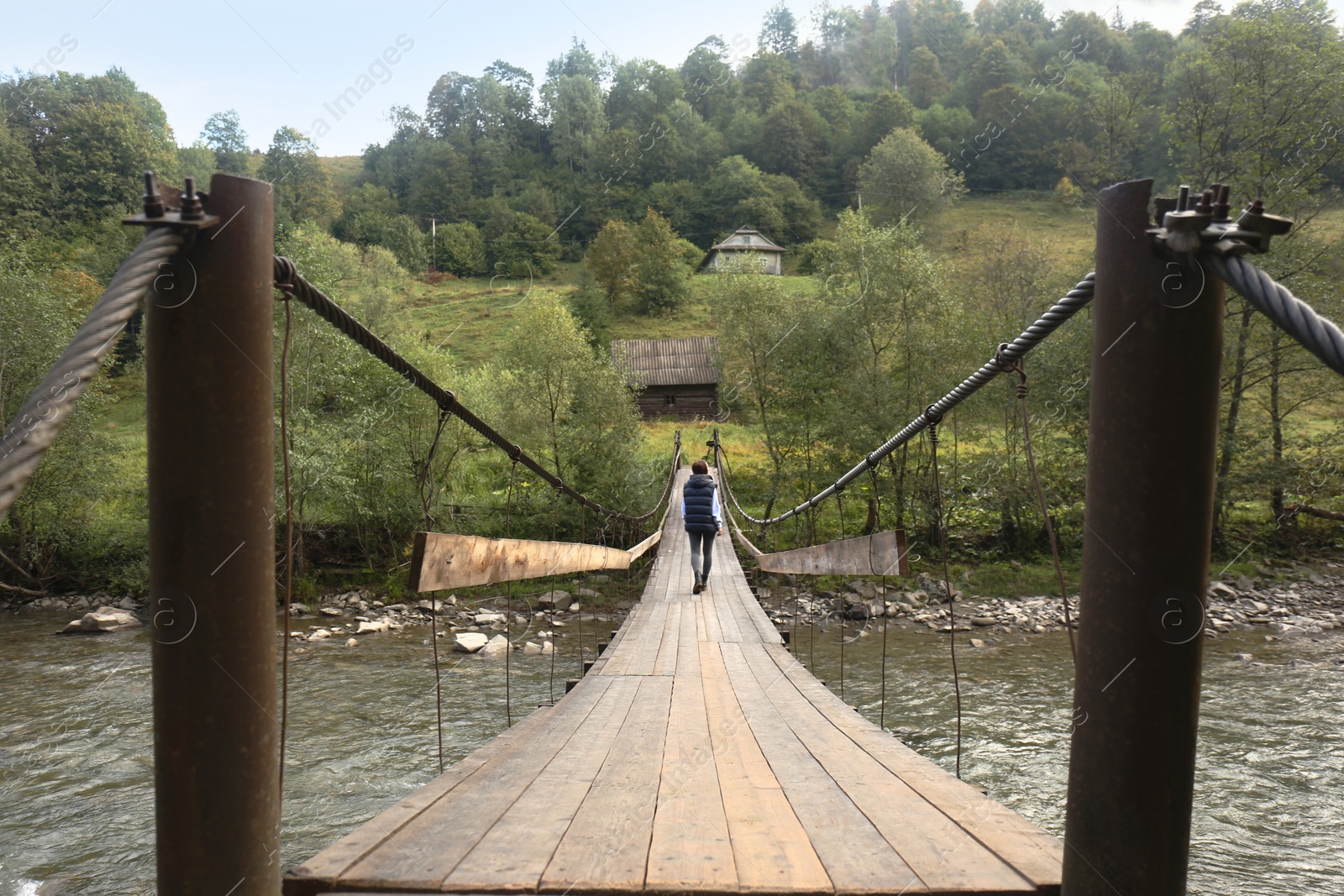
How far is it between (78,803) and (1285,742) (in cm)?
899

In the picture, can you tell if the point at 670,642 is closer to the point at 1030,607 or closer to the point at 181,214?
the point at 181,214

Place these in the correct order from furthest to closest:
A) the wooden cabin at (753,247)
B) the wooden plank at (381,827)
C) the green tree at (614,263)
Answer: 1. the wooden cabin at (753,247)
2. the green tree at (614,263)
3. the wooden plank at (381,827)

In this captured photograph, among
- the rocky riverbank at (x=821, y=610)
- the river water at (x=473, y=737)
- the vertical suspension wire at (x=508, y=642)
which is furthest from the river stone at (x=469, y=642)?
the vertical suspension wire at (x=508, y=642)

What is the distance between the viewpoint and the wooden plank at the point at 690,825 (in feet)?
4.25

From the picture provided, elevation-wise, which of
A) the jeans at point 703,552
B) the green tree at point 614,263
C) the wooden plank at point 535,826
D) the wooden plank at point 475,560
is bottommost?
the jeans at point 703,552

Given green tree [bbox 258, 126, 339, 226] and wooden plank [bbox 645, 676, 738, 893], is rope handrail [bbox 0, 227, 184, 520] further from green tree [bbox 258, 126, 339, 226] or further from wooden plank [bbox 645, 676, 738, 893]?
green tree [bbox 258, 126, 339, 226]

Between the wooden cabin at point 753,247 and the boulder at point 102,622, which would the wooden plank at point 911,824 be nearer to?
the boulder at point 102,622

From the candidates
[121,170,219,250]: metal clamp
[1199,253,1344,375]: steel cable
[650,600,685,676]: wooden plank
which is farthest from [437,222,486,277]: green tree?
[1199,253,1344,375]: steel cable

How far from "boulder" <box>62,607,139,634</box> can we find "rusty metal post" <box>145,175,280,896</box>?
38.8ft

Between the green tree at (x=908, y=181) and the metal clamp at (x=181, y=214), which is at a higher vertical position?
the green tree at (x=908, y=181)

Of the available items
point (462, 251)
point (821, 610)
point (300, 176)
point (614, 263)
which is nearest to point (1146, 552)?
point (821, 610)

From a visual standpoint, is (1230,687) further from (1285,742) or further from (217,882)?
(217,882)

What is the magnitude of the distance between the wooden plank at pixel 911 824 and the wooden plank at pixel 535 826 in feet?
1.88

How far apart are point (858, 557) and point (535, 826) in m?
1.61
